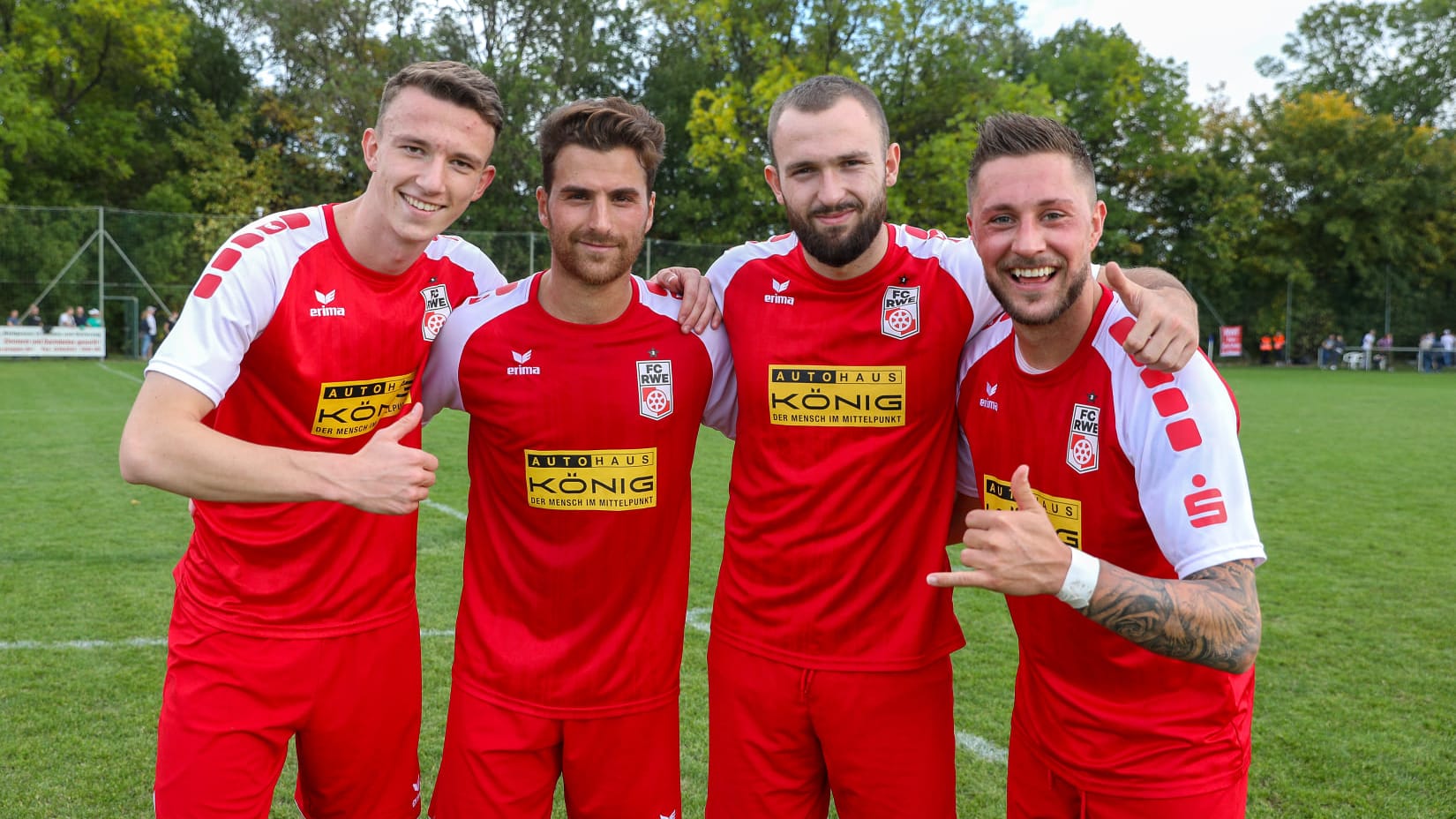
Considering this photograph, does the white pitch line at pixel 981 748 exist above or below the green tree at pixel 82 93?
below

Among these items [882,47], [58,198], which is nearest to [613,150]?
[882,47]

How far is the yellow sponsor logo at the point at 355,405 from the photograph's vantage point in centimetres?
300

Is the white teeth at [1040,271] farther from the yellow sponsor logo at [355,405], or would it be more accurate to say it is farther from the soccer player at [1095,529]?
the yellow sponsor logo at [355,405]

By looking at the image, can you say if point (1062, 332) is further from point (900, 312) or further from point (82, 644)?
point (82, 644)

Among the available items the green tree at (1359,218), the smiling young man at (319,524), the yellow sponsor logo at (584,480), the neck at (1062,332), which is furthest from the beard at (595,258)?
the green tree at (1359,218)

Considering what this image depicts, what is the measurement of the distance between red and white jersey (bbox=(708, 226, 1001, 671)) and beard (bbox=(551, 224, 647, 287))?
476 millimetres

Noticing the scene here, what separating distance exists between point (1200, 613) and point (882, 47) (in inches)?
1065

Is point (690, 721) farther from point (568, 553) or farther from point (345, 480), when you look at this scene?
point (345, 480)

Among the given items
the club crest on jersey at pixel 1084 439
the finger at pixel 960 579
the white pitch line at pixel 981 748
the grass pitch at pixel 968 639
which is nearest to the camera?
the finger at pixel 960 579

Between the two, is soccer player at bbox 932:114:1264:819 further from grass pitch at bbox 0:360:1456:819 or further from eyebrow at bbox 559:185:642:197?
grass pitch at bbox 0:360:1456:819

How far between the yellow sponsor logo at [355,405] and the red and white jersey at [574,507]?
18cm

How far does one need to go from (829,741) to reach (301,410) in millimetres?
1796

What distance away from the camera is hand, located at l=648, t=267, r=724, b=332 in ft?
10.7

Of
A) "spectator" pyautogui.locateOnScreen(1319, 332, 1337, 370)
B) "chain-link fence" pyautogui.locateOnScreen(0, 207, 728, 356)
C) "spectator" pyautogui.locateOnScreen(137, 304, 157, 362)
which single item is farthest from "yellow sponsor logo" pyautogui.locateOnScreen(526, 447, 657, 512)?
"spectator" pyautogui.locateOnScreen(1319, 332, 1337, 370)
